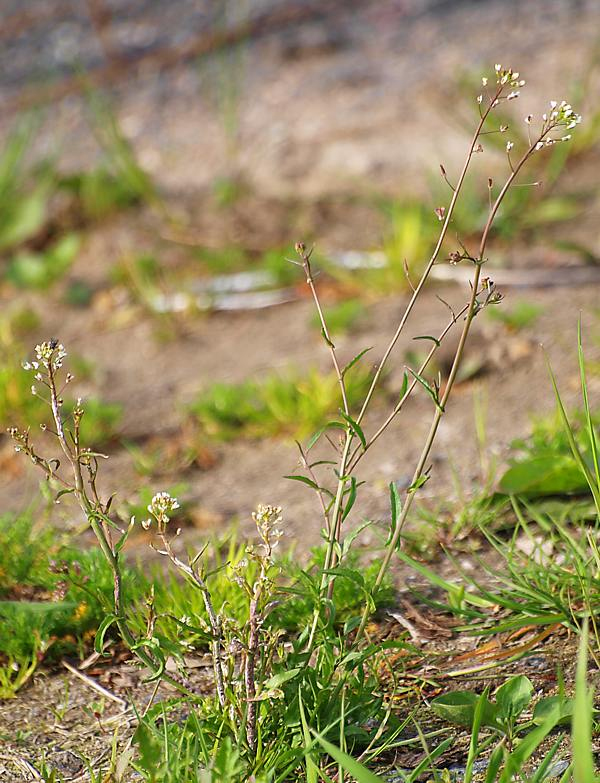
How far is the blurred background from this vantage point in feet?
10.5

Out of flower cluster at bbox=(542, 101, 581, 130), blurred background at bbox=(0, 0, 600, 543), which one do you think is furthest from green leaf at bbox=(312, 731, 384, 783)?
blurred background at bbox=(0, 0, 600, 543)

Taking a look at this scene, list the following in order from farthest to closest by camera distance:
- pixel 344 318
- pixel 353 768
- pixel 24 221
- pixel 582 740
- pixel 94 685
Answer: pixel 24 221 → pixel 344 318 → pixel 94 685 → pixel 353 768 → pixel 582 740

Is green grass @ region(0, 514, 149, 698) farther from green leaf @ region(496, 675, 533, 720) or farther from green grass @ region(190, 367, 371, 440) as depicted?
green grass @ region(190, 367, 371, 440)

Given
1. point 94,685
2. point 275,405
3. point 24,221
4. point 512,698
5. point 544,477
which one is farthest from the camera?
point 24,221

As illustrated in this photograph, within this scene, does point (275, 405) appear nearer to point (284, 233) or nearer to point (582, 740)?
point (284, 233)

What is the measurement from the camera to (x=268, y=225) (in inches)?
189

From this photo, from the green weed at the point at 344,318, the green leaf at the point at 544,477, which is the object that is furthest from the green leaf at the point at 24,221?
the green leaf at the point at 544,477

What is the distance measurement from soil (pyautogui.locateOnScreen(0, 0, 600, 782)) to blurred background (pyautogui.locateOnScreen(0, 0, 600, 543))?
0.02 m

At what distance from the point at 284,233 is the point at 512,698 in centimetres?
341

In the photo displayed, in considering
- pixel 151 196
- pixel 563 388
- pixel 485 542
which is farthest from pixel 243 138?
pixel 485 542

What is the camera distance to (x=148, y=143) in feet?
19.2

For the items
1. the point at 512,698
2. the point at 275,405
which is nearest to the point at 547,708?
the point at 512,698

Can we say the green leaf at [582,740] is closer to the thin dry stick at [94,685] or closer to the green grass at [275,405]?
the thin dry stick at [94,685]

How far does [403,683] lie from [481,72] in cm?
435
